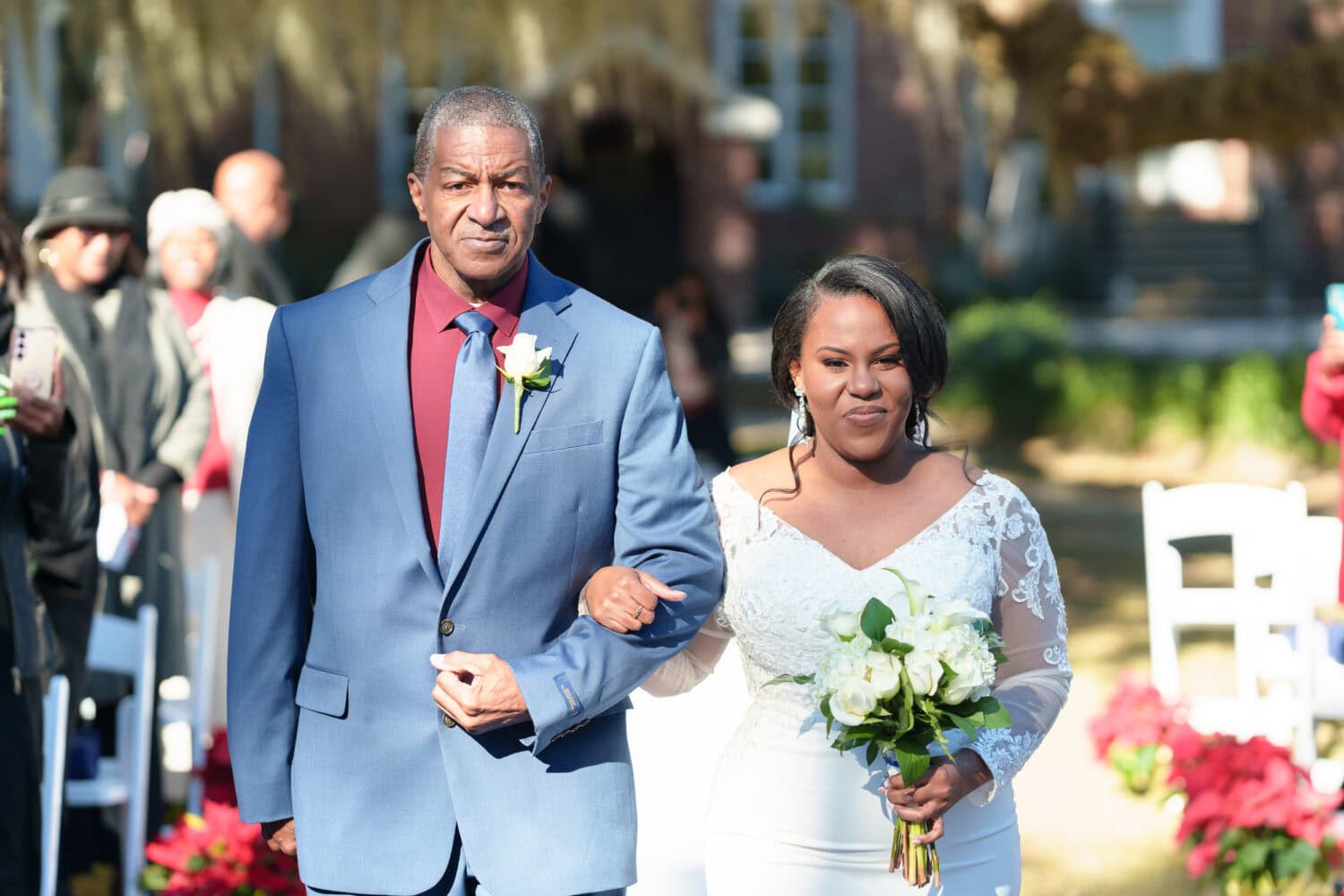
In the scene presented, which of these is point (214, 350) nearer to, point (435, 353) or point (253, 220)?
point (253, 220)

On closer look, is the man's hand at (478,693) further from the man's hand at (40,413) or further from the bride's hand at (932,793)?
the man's hand at (40,413)

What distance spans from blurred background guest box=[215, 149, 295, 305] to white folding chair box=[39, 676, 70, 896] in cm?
234

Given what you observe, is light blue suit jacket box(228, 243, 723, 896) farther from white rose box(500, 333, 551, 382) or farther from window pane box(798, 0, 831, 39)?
window pane box(798, 0, 831, 39)

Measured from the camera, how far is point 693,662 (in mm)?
3443

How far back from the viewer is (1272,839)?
542 centimetres

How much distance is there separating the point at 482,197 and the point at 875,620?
38.5 inches

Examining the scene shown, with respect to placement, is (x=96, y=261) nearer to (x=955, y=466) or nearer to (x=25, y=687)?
(x=25, y=687)

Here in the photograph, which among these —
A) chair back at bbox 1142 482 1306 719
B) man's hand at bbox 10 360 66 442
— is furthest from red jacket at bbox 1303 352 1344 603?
man's hand at bbox 10 360 66 442

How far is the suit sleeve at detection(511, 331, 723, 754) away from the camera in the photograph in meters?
2.79

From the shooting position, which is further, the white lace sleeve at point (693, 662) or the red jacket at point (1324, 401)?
the red jacket at point (1324, 401)

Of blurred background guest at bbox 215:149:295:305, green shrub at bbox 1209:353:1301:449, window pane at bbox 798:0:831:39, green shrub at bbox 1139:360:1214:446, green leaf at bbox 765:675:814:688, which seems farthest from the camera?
green shrub at bbox 1139:360:1214:446

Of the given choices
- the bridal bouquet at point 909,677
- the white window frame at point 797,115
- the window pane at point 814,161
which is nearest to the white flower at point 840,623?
the bridal bouquet at point 909,677

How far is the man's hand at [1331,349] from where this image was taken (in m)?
4.93

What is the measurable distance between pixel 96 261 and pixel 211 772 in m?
1.72
